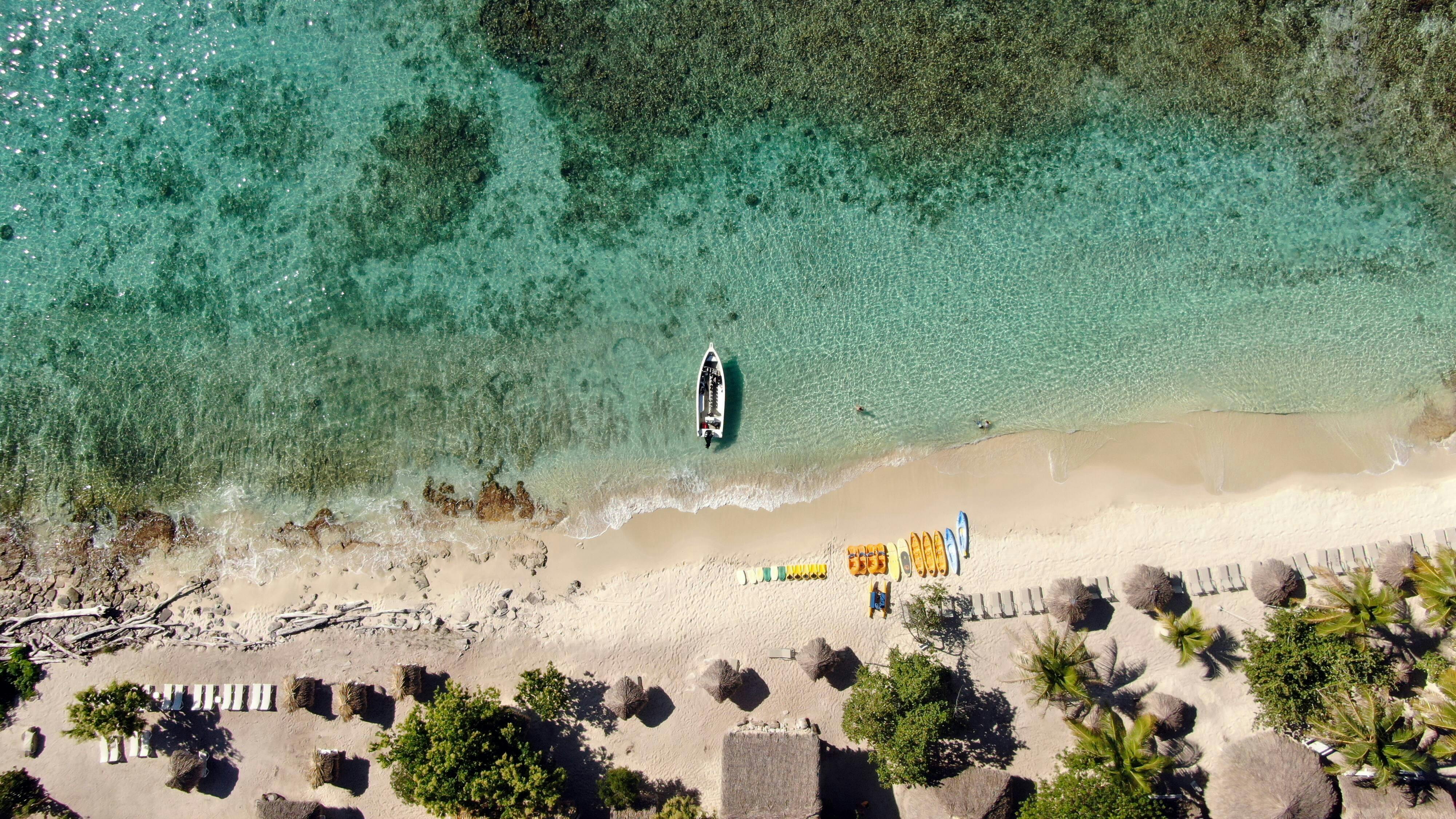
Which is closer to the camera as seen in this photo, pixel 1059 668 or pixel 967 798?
pixel 1059 668

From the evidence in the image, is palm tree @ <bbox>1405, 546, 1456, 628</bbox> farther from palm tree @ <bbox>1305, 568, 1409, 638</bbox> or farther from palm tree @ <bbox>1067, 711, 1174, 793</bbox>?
palm tree @ <bbox>1067, 711, 1174, 793</bbox>

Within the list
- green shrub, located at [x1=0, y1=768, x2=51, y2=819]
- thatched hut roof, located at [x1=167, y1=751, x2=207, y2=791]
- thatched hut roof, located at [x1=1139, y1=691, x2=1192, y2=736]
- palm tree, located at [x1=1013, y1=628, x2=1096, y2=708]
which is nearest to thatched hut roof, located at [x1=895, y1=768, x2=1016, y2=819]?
palm tree, located at [x1=1013, y1=628, x2=1096, y2=708]

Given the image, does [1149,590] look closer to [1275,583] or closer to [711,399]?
[1275,583]

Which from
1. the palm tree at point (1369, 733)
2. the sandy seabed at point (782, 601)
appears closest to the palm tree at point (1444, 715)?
the palm tree at point (1369, 733)

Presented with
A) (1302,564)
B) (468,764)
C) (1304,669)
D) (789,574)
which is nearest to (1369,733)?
(1304,669)

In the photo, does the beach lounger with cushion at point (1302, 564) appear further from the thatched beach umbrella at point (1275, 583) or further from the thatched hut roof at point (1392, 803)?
the thatched hut roof at point (1392, 803)

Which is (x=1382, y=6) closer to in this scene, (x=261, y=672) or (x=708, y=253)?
(x=708, y=253)

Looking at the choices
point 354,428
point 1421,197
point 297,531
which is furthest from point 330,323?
point 1421,197
